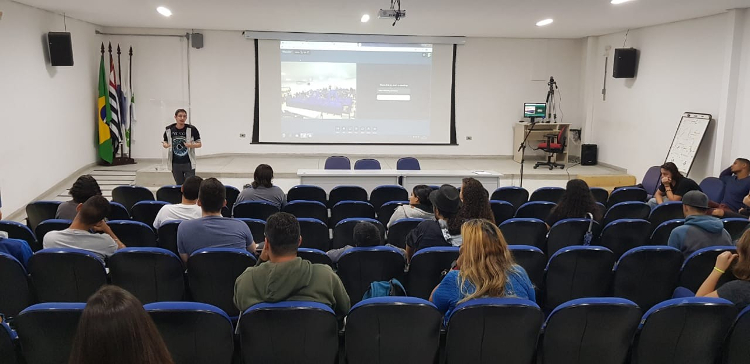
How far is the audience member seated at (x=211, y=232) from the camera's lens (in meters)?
4.00

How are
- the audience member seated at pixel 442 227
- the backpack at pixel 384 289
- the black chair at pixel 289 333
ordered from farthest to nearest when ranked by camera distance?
the audience member seated at pixel 442 227, the backpack at pixel 384 289, the black chair at pixel 289 333

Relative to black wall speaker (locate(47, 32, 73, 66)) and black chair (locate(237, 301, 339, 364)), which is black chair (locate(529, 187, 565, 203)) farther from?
black wall speaker (locate(47, 32, 73, 66))

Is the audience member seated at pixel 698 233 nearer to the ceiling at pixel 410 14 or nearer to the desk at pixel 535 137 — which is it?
the ceiling at pixel 410 14

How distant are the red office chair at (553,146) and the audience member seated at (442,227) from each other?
28.1ft

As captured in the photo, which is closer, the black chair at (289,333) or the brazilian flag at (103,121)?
the black chair at (289,333)

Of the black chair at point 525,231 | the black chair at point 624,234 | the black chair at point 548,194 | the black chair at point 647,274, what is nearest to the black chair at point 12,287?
the black chair at point 525,231

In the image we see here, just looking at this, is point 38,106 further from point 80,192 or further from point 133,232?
point 133,232

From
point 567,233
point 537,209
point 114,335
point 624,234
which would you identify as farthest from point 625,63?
point 114,335

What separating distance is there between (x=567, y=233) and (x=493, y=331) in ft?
7.77

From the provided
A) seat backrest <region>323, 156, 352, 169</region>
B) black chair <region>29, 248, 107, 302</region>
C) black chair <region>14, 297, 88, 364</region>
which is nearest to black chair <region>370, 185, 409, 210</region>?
seat backrest <region>323, 156, 352, 169</region>

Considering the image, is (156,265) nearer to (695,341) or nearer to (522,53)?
(695,341)

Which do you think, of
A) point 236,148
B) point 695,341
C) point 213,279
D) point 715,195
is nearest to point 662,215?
point 715,195

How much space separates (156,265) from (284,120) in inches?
393

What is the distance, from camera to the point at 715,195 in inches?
308
